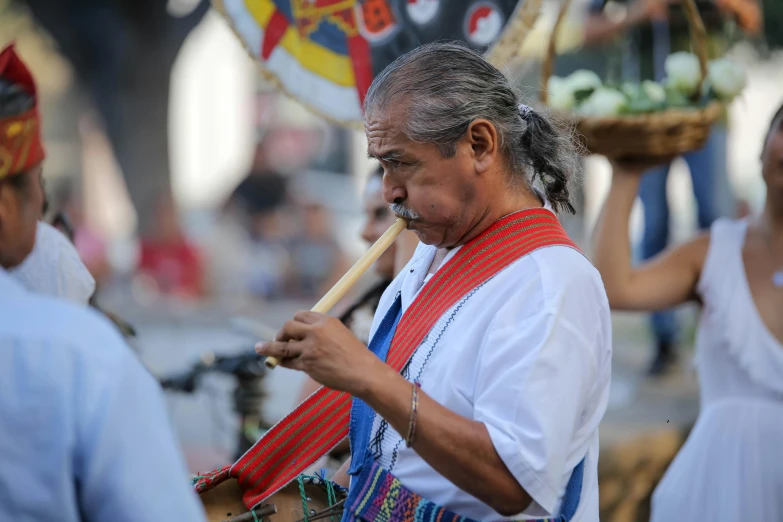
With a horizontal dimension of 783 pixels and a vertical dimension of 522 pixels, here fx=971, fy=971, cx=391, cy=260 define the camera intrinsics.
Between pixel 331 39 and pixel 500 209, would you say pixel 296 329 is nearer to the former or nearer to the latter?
pixel 500 209

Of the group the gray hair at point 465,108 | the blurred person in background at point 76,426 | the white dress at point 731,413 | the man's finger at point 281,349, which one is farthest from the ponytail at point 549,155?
the blurred person in background at point 76,426

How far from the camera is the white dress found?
280 cm

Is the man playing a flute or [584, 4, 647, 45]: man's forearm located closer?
the man playing a flute

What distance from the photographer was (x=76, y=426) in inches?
46.7

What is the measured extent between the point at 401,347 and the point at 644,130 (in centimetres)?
118

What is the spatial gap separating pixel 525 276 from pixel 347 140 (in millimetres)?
18049

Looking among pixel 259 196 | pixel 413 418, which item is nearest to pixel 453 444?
pixel 413 418

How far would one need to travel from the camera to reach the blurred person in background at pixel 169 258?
8.93m

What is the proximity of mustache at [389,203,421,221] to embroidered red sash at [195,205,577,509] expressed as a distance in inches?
5.1

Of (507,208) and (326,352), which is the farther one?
(507,208)

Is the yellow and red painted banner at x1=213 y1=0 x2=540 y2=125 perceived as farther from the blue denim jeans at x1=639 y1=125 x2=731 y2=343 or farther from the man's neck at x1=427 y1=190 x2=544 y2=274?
the blue denim jeans at x1=639 y1=125 x2=731 y2=343

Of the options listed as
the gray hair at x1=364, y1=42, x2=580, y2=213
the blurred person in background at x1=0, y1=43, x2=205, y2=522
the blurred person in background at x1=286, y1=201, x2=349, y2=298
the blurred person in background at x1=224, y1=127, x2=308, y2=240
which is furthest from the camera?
the blurred person in background at x1=224, y1=127, x2=308, y2=240

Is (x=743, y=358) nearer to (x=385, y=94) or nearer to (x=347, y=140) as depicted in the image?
(x=385, y=94)

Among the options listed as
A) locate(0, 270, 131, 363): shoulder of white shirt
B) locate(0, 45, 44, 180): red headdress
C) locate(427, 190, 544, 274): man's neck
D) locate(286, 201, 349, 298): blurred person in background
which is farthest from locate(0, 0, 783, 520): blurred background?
locate(0, 270, 131, 363): shoulder of white shirt
